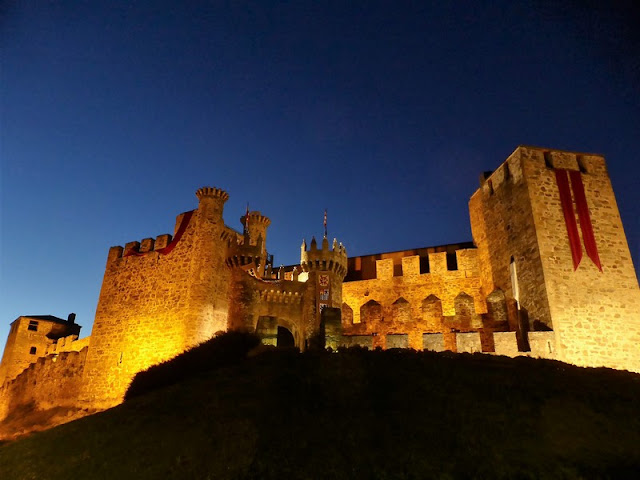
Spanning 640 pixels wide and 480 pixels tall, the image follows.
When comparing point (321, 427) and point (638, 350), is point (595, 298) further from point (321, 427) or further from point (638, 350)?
point (321, 427)

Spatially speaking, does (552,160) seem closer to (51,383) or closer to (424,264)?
A: (424,264)

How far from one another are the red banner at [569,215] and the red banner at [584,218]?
0.35m


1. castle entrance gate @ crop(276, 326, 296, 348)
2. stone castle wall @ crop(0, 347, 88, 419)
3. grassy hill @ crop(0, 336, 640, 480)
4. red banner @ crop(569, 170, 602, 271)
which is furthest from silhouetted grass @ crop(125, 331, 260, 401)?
red banner @ crop(569, 170, 602, 271)

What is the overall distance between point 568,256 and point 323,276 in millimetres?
12951

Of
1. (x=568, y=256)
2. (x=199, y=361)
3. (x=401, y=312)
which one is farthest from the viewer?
(x=401, y=312)

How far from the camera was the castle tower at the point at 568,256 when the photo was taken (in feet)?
67.8

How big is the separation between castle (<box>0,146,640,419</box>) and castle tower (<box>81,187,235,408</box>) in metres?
0.08

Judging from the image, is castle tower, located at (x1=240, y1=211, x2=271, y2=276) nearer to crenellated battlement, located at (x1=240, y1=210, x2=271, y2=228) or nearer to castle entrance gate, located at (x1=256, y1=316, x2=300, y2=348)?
crenellated battlement, located at (x1=240, y1=210, x2=271, y2=228)

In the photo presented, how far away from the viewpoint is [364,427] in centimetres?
1080

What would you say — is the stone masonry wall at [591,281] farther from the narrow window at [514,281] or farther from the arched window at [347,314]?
the arched window at [347,314]

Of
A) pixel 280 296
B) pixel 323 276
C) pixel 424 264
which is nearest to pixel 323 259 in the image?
pixel 323 276

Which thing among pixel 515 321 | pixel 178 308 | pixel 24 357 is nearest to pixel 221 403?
pixel 178 308

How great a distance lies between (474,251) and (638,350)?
11356 mm

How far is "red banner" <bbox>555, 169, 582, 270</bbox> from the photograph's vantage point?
22.2 metres
